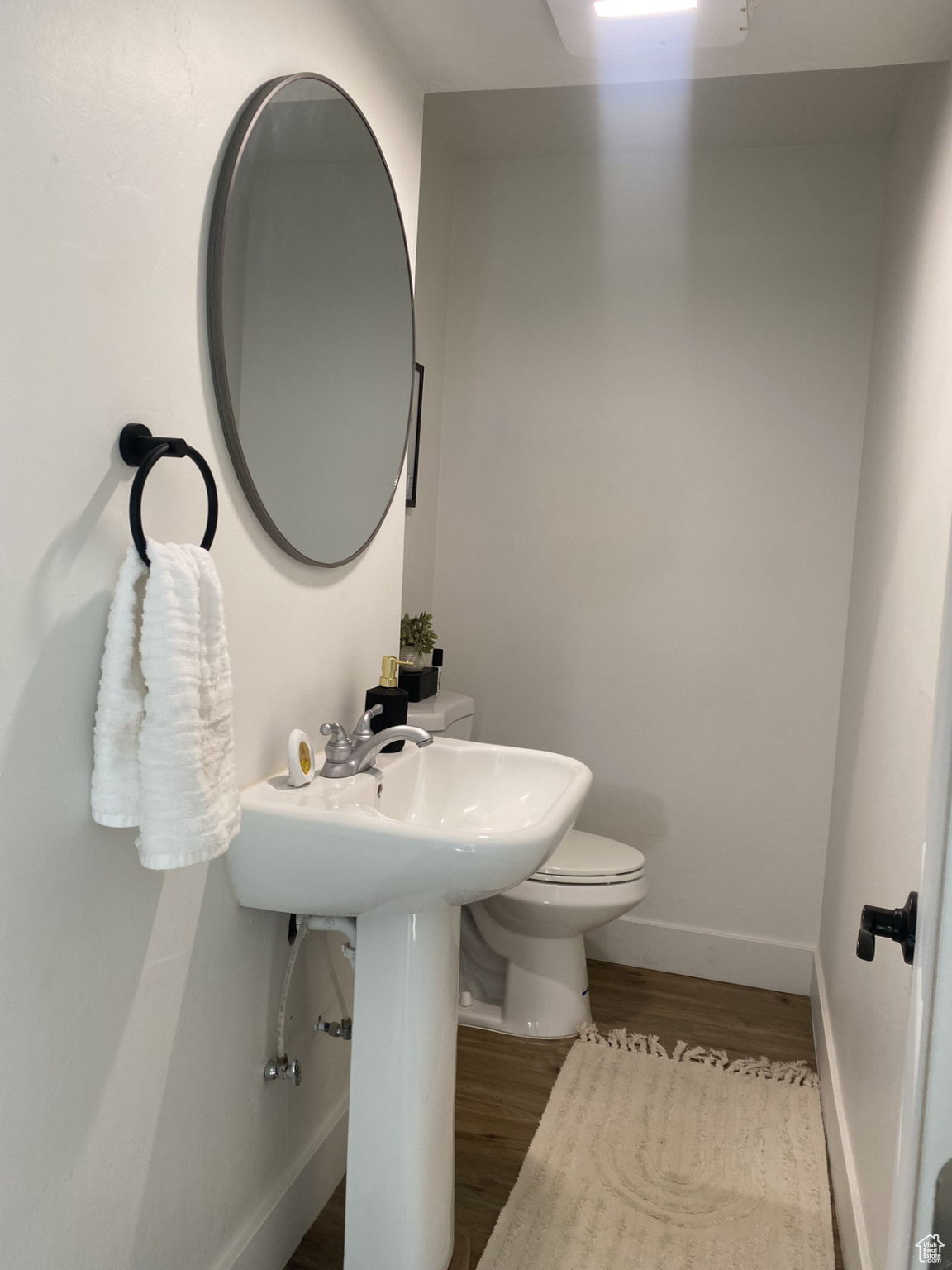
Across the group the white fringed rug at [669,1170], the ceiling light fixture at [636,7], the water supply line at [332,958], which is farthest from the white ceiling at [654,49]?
the white fringed rug at [669,1170]

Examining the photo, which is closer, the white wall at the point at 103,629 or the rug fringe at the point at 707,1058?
the white wall at the point at 103,629

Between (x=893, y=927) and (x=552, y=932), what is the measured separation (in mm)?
1583

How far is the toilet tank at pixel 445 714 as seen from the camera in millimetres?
2408

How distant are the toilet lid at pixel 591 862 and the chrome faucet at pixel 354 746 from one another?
797 mm

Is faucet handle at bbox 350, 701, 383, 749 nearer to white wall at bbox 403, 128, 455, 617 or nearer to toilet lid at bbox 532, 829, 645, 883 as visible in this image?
toilet lid at bbox 532, 829, 645, 883

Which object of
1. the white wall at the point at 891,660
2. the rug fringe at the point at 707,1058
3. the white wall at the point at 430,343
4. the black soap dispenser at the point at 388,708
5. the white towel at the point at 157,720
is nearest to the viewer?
the white towel at the point at 157,720

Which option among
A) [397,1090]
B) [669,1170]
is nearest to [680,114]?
[397,1090]

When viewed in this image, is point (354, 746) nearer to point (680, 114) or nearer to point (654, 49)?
point (654, 49)

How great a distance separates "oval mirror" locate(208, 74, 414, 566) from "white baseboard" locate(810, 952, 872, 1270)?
1.44m

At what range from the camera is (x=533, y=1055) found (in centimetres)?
236

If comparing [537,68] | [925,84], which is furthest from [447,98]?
[925,84]

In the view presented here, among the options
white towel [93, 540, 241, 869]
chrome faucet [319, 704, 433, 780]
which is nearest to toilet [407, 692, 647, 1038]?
chrome faucet [319, 704, 433, 780]

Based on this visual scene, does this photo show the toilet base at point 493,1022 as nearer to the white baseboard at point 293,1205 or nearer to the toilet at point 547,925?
the toilet at point 547,925

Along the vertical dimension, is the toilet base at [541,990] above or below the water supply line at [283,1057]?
below
